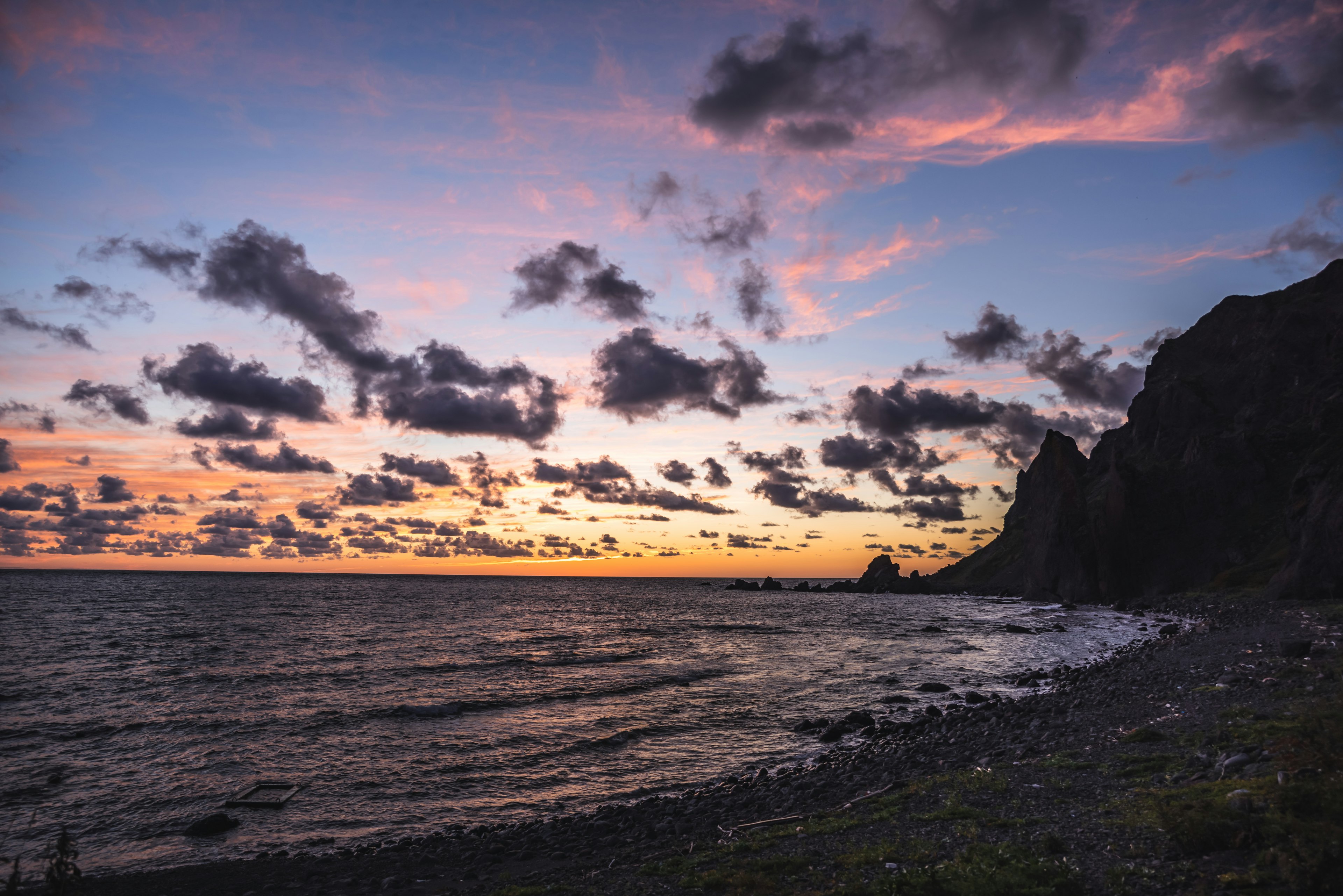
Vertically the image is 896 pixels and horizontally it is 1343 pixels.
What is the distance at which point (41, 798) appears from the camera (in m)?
20.2

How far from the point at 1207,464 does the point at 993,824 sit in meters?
132

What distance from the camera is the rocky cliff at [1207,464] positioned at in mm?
97062

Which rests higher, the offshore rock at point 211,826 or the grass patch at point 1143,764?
the grass patch at point 1143,764

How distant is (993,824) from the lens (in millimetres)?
12586

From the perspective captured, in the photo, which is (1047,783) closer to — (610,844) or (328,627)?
(610,844)

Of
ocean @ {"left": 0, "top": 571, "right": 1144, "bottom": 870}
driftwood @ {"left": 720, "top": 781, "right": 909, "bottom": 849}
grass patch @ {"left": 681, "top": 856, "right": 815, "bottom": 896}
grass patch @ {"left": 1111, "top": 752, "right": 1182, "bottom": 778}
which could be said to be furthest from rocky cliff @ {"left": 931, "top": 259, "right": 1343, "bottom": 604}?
grass patch @ {"left": 681, "top": 856, "right": 815, "bottom": 896}

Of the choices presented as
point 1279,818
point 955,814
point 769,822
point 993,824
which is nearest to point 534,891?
point 769,822

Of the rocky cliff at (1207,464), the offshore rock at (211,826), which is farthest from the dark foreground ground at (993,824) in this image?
the rocky cliff at (1207,464)

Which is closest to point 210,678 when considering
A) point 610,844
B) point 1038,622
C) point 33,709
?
point 33,709

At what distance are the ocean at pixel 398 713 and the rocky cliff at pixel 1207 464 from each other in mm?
41316

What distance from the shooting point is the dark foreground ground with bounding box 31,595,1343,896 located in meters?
9.03

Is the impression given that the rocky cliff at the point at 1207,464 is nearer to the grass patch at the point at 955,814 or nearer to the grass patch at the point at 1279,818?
the grass patch at the point at 1279,818

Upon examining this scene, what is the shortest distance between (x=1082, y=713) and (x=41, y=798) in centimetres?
3695

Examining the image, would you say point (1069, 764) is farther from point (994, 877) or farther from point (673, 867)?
point (673, 867)
